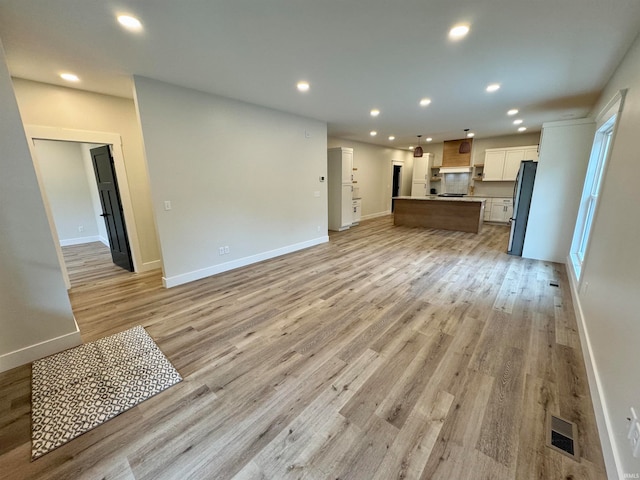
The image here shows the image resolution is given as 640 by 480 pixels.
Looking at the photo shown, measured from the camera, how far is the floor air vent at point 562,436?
1382 millimetres

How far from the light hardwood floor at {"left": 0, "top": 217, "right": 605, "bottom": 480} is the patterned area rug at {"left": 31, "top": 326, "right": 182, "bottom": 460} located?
0.22 ft

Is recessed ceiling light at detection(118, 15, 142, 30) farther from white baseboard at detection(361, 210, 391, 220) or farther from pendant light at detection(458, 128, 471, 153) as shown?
pendant light at detection(458, 128, 471, 153)

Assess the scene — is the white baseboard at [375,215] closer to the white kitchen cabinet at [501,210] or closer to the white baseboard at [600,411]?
the white kitchen cabinet at [501,210]

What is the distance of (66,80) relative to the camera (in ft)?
10.3

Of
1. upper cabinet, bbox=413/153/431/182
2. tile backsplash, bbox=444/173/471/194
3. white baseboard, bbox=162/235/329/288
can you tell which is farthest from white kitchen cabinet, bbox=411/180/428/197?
white baseboard, bbox=162/235/329/288

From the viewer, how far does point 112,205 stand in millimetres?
4277

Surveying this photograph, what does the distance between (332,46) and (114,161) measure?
367 cm

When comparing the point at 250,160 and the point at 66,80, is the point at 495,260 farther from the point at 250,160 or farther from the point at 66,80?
the point at 66,80

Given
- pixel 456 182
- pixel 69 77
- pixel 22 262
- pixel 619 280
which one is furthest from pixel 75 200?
pixel 456 182

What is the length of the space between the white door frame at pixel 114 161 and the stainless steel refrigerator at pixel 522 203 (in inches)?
265

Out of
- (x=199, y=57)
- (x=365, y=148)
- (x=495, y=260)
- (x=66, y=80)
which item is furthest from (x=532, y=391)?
(x=365, y=148)

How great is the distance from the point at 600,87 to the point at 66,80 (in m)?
7.03

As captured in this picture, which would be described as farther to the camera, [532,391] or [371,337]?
[371,337]

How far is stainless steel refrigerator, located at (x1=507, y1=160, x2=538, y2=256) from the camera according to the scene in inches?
178
